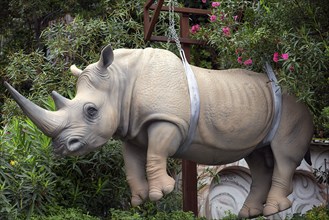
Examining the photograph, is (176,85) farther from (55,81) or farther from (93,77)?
(55,81)

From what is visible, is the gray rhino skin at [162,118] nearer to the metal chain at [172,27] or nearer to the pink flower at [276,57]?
the pink flower at [276,57]

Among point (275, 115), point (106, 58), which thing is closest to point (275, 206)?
point (275, 115)

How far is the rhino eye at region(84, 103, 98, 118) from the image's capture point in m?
7.39

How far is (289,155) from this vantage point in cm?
815

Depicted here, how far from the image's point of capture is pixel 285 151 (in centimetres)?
814

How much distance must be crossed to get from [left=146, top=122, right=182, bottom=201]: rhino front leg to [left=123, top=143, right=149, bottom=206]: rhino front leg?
0.34 meters

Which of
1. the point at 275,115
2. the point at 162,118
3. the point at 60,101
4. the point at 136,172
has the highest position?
the point at 60,101

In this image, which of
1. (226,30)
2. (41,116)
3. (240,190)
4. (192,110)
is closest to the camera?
(41,116)

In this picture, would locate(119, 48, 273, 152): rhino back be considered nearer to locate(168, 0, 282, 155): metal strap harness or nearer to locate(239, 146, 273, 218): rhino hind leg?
locate(168, 0, 282, 155): metal strap harness

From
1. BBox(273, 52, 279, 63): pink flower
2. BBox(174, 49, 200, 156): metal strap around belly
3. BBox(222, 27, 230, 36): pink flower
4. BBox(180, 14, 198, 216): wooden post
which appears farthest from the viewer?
BBox(180, 14, 198, 216): wooden post

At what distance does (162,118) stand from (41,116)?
40.6 inches

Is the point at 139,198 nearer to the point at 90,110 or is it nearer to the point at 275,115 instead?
the point at 90,110

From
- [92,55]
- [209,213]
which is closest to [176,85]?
[92,55]

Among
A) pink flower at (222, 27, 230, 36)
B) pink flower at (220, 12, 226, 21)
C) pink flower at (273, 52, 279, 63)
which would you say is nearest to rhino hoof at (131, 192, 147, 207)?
pink flower at (273, 52, 279, 63)
